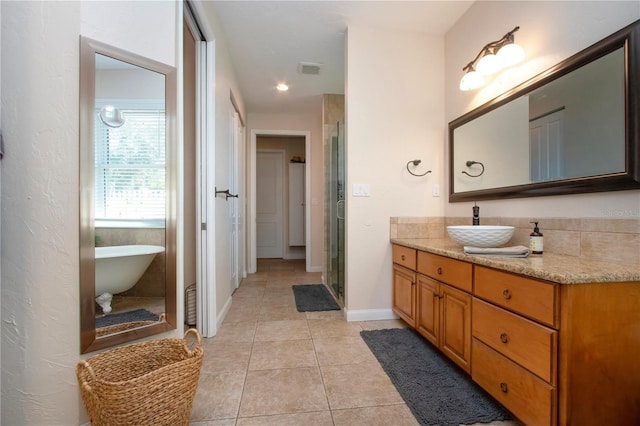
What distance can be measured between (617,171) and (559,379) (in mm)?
936

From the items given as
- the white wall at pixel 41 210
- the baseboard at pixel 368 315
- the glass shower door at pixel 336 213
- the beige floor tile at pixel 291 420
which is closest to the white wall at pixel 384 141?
the baseboard at pixel 368 315

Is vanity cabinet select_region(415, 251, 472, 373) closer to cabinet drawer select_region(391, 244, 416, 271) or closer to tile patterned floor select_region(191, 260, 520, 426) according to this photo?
cabinet drawer select_region(391, 244, 416, 271)

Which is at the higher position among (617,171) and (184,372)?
(617,171)

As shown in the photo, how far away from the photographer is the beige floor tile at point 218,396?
1.26m

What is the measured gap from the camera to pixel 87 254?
1.17 metres

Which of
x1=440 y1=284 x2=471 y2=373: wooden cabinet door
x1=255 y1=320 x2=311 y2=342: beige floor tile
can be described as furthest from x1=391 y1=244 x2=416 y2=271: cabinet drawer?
x1=255 y1=320 x2=311 y2=342: beige floor tile

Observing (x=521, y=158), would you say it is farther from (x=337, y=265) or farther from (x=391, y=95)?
(x=337, y=265)

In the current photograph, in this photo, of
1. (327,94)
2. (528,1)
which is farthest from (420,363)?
(327,94)

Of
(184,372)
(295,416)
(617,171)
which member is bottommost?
(295,416)

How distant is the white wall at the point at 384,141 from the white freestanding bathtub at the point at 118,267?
1487 millimetres

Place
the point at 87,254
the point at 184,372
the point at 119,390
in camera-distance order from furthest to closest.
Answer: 1. the point at 87,254
2. the point at 184,372
3. the point at 119,390

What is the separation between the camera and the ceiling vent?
2.95 metres

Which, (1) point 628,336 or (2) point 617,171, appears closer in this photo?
(1) point 628,336

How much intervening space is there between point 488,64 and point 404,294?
1.75 m
